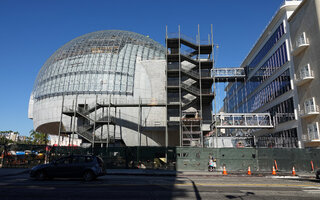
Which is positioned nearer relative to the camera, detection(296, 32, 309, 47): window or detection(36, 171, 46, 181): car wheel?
detection(36, 171, 46, 181): car wheel

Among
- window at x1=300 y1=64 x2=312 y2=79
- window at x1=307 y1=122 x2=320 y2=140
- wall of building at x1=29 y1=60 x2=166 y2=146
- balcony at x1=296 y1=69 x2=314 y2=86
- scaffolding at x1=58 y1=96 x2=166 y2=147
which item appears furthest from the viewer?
wall of building at x1=29 y1=60 x2=166 y2=146

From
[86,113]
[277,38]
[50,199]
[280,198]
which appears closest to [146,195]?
[50,199]

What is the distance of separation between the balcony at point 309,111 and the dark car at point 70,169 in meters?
23.4

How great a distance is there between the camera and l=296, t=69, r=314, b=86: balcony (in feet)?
85.6

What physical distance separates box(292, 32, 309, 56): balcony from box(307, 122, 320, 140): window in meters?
8.91

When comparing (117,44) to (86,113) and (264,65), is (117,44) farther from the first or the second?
(264,65)

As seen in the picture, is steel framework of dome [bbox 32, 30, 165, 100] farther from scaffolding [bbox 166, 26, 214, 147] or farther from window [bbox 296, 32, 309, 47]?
window [bbox 296, 32, 309, 47]

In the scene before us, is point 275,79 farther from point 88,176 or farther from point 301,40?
point 88,176

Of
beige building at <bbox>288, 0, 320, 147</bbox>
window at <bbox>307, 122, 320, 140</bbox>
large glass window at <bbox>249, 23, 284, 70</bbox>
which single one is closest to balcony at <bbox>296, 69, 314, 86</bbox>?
beige building at <bbox>288, 0, 320, 147</bbox>

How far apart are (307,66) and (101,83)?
105ft

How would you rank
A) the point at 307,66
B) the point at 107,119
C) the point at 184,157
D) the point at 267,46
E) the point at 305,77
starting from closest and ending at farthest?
the point at 184,157 → the point at 305,77 → the point at 307,66 → the point at 107,119 → the point at 267,46

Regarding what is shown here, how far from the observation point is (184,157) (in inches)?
854

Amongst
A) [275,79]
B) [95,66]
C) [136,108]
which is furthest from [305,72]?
[95,66]

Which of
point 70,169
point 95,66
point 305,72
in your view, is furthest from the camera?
point 95,66
